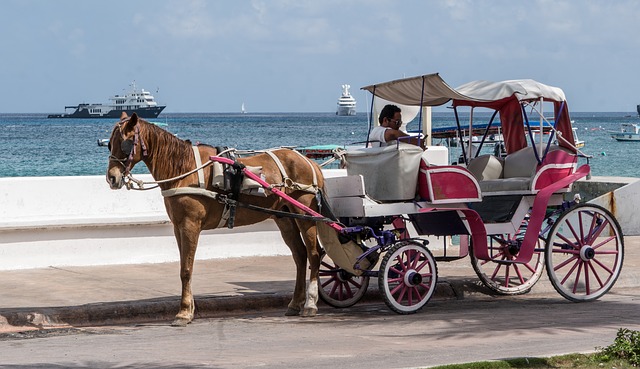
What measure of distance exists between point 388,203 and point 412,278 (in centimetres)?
80

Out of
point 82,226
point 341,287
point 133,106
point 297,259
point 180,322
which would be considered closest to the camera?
point 180,322

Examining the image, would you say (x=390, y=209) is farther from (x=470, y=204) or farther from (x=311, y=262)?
(x=470, y=204)

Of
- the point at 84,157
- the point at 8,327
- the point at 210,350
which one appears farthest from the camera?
the point at 84,157

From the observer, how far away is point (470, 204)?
12078 millimetres

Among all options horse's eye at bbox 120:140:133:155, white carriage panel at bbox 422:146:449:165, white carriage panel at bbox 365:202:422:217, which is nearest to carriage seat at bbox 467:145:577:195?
white carriage panel at bbox 365:202:422:217

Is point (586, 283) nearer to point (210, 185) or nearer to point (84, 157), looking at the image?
point (210, 185)

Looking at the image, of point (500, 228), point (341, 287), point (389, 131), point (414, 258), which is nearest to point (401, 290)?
point (414, 258)

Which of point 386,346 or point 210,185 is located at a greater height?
point 210,185

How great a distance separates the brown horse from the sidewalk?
0.66m

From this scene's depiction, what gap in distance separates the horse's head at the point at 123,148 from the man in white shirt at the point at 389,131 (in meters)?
2.57

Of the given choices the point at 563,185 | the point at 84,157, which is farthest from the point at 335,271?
the point at 84,157

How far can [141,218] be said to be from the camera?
13922 millimetres

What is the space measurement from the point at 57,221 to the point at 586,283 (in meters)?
6.36

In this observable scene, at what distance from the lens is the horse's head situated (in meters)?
10.2
